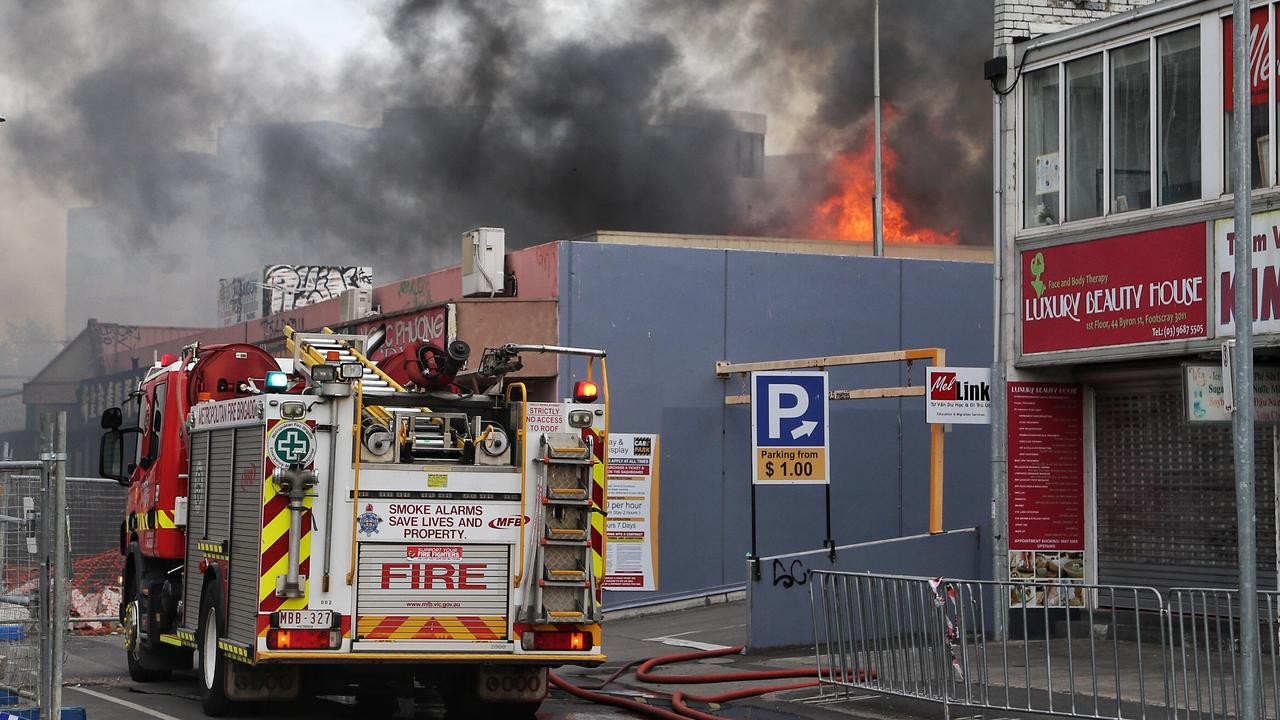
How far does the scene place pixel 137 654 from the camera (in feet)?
47.0

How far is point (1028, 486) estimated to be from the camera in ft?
53.4

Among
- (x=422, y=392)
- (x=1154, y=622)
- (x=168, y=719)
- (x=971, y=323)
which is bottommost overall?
(x=168, y=719)

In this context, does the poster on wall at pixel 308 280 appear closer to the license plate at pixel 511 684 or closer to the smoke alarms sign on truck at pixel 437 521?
the license plate at pixel 511 684

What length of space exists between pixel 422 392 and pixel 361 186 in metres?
33.5

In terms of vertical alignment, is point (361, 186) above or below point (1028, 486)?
above

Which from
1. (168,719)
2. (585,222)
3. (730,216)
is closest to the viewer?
(168,719)

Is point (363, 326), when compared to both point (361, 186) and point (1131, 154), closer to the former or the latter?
point (1131, 154)

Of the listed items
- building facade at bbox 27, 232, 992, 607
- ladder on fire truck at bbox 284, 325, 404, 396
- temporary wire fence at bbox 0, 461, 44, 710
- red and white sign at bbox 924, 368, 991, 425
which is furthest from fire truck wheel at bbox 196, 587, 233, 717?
building facade at bbox 27, 232, 992, 607

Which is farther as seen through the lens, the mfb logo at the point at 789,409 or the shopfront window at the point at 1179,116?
the mfb logo at the point at 789,409

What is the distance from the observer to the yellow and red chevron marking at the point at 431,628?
10758 mm

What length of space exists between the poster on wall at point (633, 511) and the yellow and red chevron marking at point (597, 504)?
6751 mm

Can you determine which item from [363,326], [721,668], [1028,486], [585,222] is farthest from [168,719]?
[585,222]

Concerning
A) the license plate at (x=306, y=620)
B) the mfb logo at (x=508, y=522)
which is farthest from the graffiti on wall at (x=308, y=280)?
the license plate at (x=306, y=620)

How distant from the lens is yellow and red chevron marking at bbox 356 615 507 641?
10.8 m
